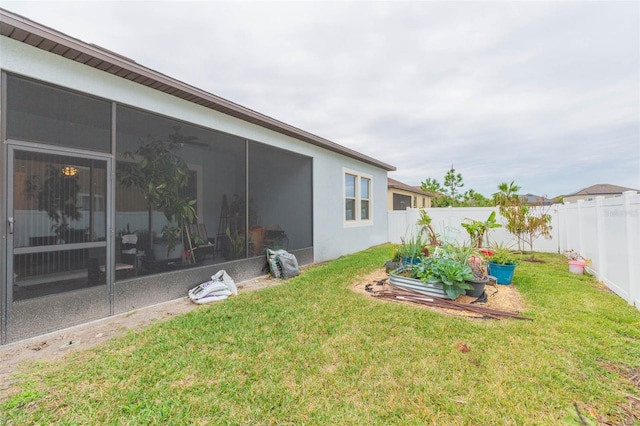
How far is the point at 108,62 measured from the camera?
131 inches

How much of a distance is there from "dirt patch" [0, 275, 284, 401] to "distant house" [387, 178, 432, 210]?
1293cm

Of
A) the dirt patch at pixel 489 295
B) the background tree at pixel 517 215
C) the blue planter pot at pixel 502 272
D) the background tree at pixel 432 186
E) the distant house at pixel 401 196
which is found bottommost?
the dirt patch at pixel 489 295

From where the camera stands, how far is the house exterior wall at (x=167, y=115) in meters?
2.88

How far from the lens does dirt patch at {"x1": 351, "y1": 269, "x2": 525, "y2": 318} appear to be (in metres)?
3.96

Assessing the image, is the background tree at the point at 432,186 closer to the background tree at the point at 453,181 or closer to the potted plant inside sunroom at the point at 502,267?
the background tree at the point at 453,181

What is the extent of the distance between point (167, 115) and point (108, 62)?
3.57ft

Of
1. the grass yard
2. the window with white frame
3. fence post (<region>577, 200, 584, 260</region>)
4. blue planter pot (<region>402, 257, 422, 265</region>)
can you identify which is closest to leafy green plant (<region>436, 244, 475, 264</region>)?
blue planter pot (<region>402, 257, 422, 265</region>)

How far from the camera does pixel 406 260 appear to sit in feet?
18.9

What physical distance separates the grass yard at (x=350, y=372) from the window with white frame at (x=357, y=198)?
19.4 ft

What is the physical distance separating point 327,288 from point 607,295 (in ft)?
15.0

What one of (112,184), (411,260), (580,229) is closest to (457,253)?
(411,260)

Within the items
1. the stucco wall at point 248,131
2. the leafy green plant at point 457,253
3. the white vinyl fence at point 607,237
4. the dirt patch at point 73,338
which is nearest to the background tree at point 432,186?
the stucco wall at point 248,131

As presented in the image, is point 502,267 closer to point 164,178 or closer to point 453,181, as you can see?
point 164,178

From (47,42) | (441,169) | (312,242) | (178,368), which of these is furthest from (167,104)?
(441,169)
